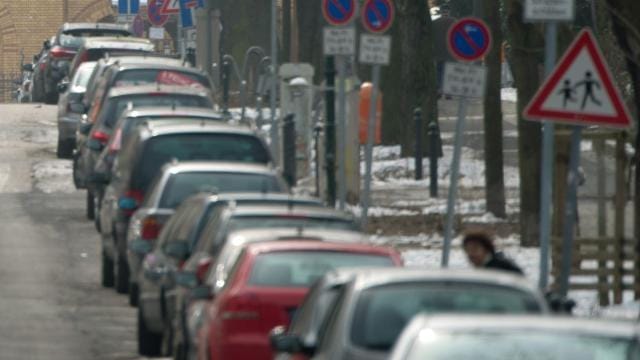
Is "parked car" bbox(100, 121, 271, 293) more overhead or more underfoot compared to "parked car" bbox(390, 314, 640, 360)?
more underfoot

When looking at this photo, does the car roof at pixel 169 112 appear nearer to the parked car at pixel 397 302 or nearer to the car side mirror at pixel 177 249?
the car side mirror at pixel 177 249

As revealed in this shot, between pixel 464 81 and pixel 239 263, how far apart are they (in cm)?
600

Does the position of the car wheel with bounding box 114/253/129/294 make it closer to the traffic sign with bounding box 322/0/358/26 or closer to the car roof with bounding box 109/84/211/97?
the traffic sign with bounding box 322/0/358/26

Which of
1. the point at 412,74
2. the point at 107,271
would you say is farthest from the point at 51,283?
the point at 412,74

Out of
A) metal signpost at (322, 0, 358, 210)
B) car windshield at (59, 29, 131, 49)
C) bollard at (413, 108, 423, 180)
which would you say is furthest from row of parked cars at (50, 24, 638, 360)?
car windshield at (59, 29, 131, 49)

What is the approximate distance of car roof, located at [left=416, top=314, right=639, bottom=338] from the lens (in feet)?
29.3

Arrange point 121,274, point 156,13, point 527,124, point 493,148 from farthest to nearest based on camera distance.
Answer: point 156,13
point 493,148
point 527,124
point 121,274

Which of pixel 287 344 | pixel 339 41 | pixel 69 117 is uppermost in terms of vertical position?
pixel 339 41

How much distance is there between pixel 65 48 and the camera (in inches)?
1970

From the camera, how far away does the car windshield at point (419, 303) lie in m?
10.9

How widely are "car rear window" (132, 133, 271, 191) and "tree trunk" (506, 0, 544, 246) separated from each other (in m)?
4.12

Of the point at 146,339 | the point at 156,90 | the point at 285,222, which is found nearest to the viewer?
the point at 285,222

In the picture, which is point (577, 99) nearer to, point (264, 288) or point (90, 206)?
point (264, 288)

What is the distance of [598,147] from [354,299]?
10.1 meters
